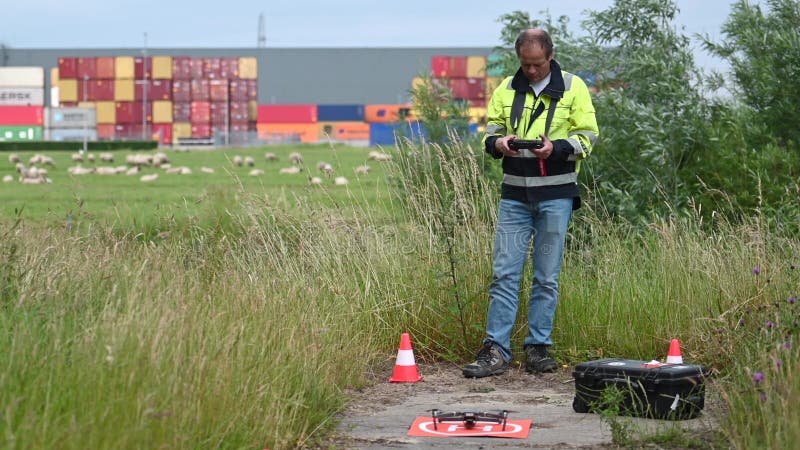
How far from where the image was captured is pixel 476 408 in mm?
6395

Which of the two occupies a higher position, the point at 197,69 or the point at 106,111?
the point at 197,69

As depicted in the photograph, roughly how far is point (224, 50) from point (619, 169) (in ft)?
300

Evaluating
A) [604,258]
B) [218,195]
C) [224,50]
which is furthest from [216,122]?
[604,258]

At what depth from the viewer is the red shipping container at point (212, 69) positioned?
3469 inches

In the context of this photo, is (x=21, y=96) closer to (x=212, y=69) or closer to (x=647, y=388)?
(x=212, y=69)

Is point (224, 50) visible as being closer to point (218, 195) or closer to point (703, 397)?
point (218, 195)

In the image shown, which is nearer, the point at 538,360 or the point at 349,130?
the point at 538,360

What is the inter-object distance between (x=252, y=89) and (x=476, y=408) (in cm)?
8710

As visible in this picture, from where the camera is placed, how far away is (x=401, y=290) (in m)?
8.09

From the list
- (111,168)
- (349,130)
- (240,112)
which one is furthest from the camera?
(349,130)

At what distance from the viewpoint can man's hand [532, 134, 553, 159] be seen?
7035 mm

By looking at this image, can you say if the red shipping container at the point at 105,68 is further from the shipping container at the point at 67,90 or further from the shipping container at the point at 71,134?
the shipping container at the point at 71,134

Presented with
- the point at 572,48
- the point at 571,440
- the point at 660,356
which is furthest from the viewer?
the point at 572,48

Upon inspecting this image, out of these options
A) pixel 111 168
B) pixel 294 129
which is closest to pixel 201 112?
pixel 294 129
